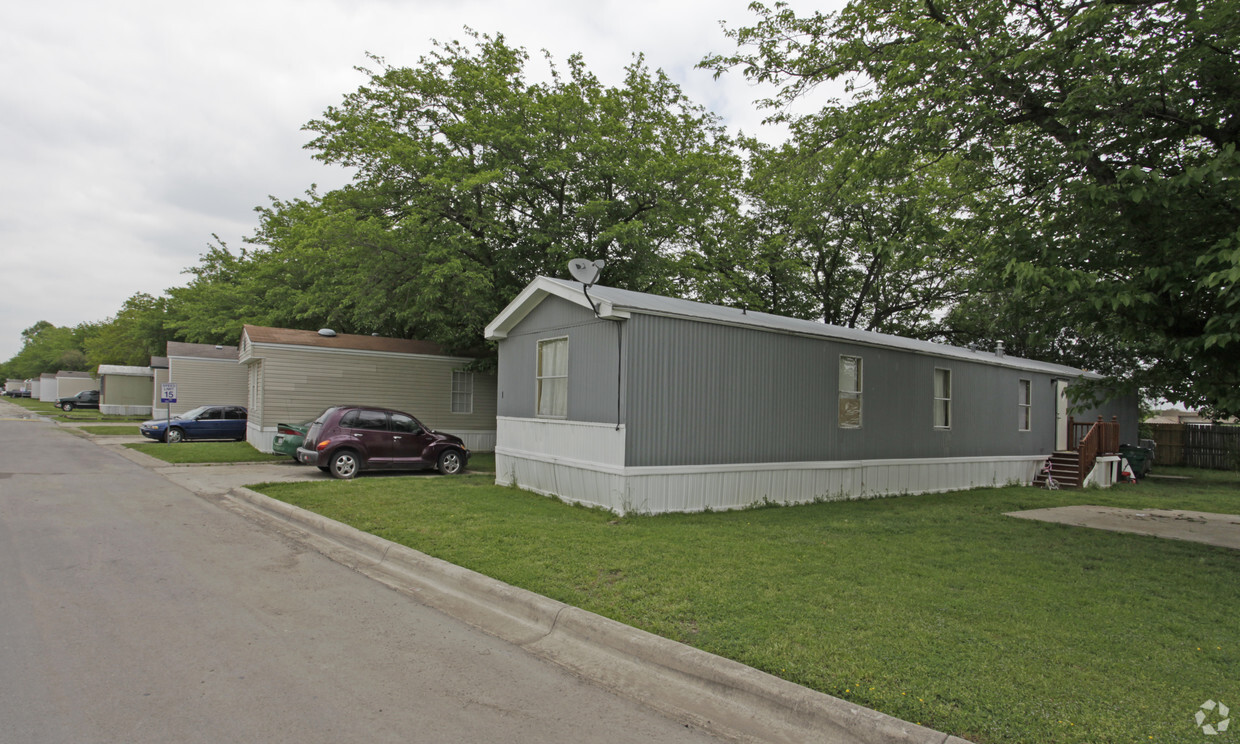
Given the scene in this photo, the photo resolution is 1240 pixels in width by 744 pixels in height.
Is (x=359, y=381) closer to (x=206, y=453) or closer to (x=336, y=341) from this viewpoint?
(x=336, y=341)

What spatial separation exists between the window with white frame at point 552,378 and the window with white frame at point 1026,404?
12.5 meters

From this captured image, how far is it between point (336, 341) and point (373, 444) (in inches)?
250

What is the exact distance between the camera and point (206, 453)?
61.7 ft

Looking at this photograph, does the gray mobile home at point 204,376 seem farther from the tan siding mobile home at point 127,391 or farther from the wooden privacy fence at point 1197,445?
the wooden privacy fence at point 1197,445

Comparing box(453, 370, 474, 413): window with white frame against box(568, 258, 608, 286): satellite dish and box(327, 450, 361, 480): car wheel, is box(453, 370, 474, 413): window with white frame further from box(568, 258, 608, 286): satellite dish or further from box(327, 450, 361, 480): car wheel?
box(568, 258, 608, 286): satellite dish

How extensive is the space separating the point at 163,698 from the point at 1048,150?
11.2m

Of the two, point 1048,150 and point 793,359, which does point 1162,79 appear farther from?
point 793,359

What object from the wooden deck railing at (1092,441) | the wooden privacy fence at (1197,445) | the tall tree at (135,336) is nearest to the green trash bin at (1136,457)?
the wooden deck railing at (1092,441)

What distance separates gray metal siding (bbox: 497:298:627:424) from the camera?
1041 centimetres

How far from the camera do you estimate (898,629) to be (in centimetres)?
494

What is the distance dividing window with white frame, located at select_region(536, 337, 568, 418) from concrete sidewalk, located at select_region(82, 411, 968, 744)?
4.46 m

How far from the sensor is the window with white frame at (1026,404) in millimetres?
17562

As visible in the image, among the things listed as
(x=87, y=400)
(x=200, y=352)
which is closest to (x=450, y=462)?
(x=200, y=352)

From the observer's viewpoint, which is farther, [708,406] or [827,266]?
[827,266]
